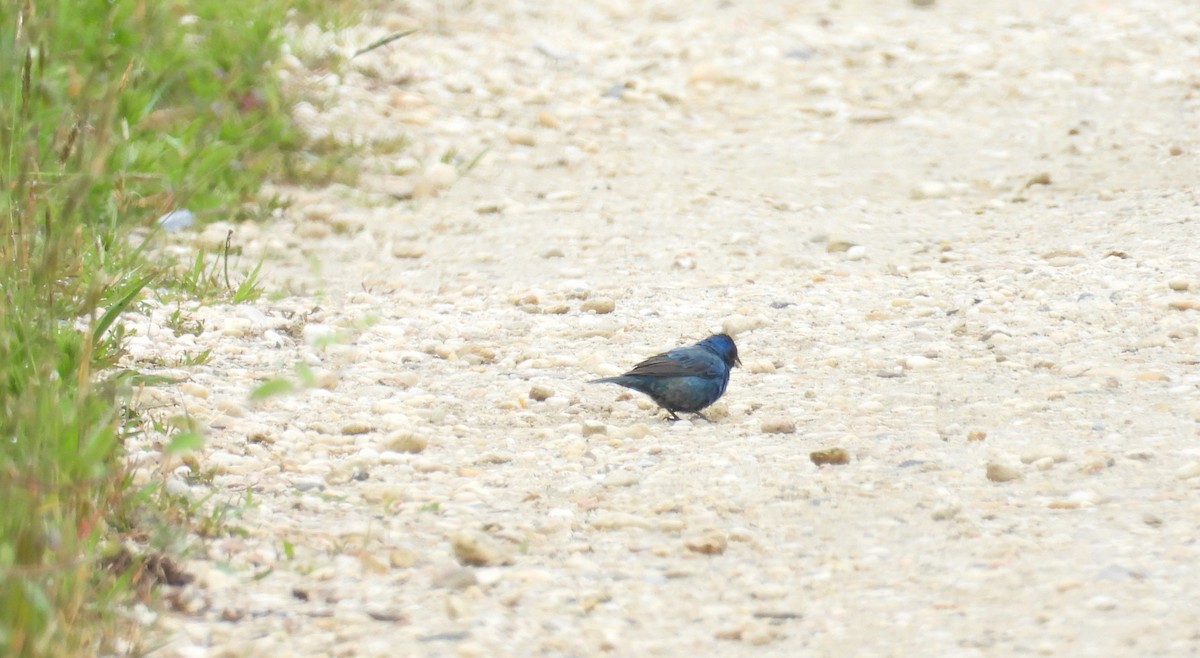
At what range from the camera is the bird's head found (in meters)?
4.78

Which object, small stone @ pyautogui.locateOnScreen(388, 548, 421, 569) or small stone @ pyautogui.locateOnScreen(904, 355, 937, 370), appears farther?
small stone @ pyautogui.locateOnScreen(904, 355, 937, 370)

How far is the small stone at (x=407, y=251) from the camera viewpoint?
6574 millimetres

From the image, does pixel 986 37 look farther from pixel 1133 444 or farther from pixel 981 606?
pixel 981 606

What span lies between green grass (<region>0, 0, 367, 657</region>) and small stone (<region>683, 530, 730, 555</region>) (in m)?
1.23

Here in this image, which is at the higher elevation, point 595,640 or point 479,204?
point 595,640

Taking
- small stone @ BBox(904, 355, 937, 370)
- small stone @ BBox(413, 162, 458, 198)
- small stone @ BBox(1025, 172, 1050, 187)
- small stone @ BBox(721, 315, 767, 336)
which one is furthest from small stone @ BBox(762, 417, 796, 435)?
small stone @ BBox(413, 162, 458, 198)

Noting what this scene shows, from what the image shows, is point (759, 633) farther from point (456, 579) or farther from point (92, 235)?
point (92, 235)

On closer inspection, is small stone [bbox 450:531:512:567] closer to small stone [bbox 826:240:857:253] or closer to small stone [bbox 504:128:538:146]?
small stone [bbox 826:240:857:253]

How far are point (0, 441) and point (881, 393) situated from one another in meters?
2.64

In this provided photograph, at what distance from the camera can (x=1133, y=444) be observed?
13.3 feet

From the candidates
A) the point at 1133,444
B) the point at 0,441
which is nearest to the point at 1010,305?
the point at 1133,444

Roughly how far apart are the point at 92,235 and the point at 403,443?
1.73 m

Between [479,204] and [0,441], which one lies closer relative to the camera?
[0,441]

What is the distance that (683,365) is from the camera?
14.9 feet
